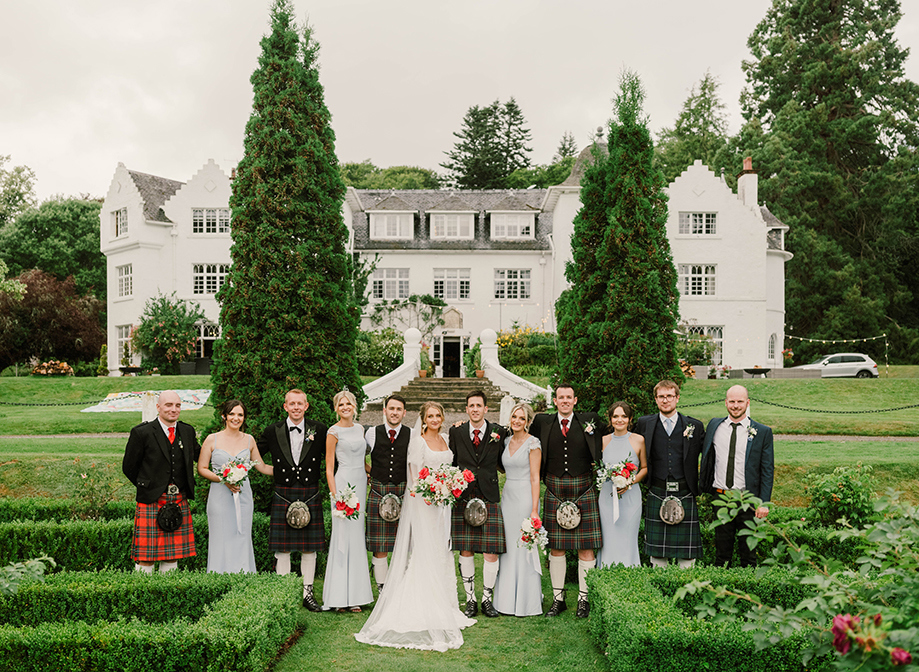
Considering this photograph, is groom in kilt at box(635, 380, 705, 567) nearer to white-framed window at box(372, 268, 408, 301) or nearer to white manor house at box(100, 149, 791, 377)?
white manor house at box(100, 149, 791, 377)

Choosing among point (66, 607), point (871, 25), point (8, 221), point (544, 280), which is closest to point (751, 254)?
point (544, 280)

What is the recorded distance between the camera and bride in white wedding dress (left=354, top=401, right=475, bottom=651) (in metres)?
6.57

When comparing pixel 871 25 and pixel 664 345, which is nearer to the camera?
pixel 664 345

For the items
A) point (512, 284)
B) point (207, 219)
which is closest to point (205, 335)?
point (207, 219)

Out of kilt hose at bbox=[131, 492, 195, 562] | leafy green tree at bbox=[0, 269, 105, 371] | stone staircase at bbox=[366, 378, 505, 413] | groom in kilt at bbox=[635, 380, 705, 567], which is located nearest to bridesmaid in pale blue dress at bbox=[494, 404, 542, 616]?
groom in kilt at bbox=[635, 380, 705, 567]

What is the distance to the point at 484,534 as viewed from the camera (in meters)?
7.29

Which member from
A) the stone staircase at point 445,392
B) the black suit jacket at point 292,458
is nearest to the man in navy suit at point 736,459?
the black suit jacket at point 292,458

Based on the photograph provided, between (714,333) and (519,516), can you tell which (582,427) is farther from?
(714,333)

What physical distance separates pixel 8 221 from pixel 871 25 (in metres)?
54.6

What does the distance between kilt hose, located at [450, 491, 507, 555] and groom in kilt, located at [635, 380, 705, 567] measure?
58.0 inches

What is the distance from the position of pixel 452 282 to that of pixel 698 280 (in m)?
11.1

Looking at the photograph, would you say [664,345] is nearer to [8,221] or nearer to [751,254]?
[751,254]

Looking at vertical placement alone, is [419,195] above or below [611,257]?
above

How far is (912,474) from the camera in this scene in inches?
485
